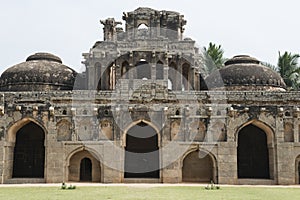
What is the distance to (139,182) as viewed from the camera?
21.5 m

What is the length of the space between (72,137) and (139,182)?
4.33 meters

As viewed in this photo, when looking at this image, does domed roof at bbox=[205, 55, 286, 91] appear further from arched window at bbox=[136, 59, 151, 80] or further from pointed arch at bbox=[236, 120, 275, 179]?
arched window at bbox=[136, 59, 151, 80]

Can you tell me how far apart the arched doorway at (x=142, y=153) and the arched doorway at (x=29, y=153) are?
535 cm

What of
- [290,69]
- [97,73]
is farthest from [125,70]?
[290,69]

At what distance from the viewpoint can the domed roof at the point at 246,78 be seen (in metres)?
28.5

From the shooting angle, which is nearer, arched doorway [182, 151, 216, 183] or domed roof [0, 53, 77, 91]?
arched doorway [182, 151, 216, 183]

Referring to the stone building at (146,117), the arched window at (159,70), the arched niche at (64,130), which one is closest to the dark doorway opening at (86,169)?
the stone building at (146,117)

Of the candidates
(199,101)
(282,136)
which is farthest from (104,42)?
(282,136)

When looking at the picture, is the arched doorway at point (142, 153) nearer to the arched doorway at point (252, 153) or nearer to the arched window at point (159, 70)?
the arched window at point (159, 70)

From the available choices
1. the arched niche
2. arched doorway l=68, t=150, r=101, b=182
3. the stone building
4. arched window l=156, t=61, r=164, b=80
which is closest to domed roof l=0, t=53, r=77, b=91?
the stone building

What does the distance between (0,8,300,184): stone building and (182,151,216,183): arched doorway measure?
6cm

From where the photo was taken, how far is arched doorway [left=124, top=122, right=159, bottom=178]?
24.9 m

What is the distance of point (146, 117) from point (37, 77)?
1041cm

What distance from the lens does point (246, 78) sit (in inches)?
1128
